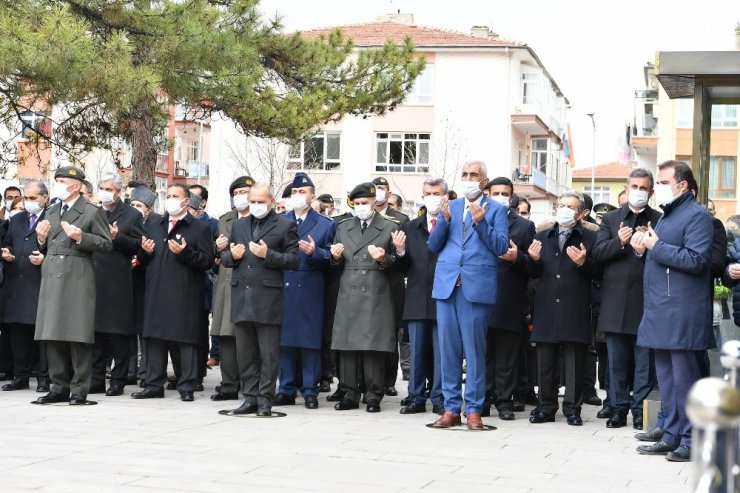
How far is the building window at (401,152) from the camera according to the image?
5656 centimetres

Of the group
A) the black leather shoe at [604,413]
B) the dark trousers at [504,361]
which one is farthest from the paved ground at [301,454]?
the dark trousers at [504,361]

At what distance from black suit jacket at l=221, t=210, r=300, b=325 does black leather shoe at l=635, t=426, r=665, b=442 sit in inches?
129

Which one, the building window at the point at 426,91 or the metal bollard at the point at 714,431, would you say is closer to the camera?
the metal bollard at the point at 714,431

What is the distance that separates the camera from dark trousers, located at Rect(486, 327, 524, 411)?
11477 millimetres

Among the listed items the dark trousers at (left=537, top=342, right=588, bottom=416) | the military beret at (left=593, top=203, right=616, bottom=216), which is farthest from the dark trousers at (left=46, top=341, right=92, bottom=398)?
the military beret at (left=593, top=203, right=616, bottom=216)

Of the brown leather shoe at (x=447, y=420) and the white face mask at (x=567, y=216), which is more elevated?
the white face mask at (x=567, y=216)

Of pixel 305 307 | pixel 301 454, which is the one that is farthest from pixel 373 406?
pixel 301 454

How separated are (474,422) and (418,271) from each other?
1917 millimetres

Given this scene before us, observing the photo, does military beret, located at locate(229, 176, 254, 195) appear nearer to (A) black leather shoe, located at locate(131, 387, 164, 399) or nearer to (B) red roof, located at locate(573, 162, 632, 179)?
(A) black leather shoe, located at locate(131, 387, 164, 399)

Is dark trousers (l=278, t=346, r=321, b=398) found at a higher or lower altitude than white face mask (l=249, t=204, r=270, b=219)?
lower

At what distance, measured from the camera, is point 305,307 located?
1223 centimetres

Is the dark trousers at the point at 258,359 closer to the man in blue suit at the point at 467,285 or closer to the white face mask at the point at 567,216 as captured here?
the man in blue suit at the point at 467,285

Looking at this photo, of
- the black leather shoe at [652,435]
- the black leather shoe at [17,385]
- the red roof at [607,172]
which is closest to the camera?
the black leather shoe at [652,435]

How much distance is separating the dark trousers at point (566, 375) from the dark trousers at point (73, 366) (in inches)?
161
